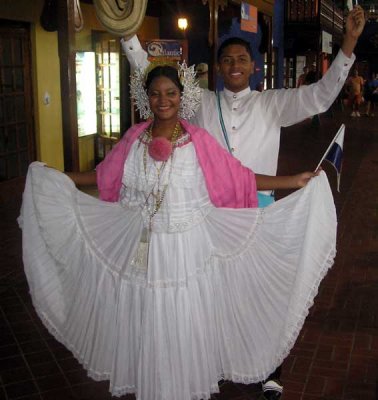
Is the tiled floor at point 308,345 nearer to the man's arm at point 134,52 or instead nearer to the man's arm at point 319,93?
the man's arm at point 319,93

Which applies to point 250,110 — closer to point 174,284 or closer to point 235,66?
point 235,66

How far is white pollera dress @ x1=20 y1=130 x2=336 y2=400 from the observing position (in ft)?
9.04

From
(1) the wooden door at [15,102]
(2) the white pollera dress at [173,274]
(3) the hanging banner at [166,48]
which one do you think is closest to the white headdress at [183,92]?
(2) the white pollera dress at [173,274]

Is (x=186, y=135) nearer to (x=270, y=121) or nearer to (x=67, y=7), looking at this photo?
(x=270, y=121)

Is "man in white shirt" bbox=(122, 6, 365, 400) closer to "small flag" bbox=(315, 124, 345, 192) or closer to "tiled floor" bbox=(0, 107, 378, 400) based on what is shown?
"small flag" bbox=(315, 124, 345, 192)

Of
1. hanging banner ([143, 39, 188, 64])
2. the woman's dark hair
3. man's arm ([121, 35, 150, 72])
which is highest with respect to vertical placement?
hanging banner ([143, 39, 188, 64])

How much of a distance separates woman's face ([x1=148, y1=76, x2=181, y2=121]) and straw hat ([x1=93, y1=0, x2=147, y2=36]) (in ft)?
3.02

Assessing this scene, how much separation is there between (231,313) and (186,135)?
3.13 feet

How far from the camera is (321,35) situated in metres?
19.0

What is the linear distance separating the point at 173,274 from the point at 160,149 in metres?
0.60

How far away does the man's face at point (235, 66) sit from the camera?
321 centimetres

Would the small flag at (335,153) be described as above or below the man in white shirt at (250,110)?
below

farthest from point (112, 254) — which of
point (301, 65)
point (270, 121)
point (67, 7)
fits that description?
point (301, 65)

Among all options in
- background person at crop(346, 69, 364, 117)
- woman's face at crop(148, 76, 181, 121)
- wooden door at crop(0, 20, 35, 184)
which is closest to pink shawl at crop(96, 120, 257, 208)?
woman's face at crop(148, 76, 181, 121)
